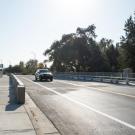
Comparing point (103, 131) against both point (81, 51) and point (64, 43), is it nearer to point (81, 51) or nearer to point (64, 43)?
point (81, 51)

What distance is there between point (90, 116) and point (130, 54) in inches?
2092

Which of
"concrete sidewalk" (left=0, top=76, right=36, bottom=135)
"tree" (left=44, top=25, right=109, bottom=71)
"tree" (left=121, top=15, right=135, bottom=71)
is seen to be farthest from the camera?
"tree" (left=44, top=25, right=109, bottom=71)

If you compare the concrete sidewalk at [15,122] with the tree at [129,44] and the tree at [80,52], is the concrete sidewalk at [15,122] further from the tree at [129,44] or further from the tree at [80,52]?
the tree at [80,52]

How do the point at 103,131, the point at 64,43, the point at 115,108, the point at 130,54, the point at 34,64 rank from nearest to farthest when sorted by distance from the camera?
the point at 103,131 → the point at 115,108 → the point at 130,54 → the point at 64,43 → the point at 34,64

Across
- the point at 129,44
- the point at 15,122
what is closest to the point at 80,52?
the point at 129,44

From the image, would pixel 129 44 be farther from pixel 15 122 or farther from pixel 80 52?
pixel 15 122

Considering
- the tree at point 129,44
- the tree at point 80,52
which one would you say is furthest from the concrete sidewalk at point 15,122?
the tree at point 80,52

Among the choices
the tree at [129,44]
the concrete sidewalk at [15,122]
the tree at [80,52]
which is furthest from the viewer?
the tree at [80,52]

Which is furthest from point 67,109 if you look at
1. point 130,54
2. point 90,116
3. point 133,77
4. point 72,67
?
point 72,67

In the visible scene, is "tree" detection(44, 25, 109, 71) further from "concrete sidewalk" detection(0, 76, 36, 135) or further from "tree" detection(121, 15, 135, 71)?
"concrete sidewalk" detection(0, 76, 36, 135)

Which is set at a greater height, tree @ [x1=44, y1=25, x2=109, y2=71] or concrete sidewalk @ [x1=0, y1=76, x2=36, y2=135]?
tree @ [x1=44, y1=25, x2=109, y2=71]

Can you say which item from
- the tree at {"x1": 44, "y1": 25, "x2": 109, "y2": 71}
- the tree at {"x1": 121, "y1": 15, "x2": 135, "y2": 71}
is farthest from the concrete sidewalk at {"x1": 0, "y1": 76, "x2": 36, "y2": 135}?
the tree at {"x1": 44, "y1": 25, "x2": 109, "y2": 71}

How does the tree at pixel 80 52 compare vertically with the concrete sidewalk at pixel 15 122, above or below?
above

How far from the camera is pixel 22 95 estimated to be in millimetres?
16219
